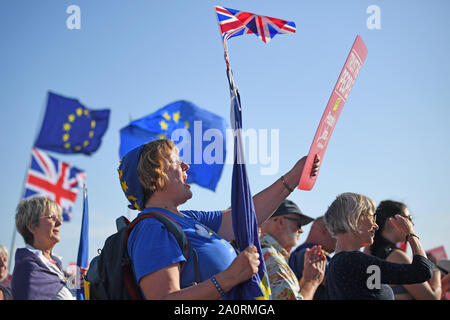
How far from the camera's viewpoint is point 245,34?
3141 mm

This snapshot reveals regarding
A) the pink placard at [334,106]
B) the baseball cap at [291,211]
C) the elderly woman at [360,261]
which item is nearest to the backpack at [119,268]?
the pink placard at [334,106]

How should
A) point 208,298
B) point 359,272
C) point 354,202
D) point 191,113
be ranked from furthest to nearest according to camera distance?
point 191,113 → point 354,202 → point 359,272 → point 208,298

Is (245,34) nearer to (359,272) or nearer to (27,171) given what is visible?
(359,272)

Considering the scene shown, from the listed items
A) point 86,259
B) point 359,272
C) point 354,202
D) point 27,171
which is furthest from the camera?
point 27,171

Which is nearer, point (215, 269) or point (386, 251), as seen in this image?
point (215, 269)

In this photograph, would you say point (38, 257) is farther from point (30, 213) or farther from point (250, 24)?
point (250, 24)

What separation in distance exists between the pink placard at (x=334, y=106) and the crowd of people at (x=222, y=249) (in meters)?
0.08

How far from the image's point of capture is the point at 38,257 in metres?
4.02

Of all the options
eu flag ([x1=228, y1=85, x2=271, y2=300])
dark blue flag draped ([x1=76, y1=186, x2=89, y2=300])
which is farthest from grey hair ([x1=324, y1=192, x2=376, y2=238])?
dark blue flag draped ([x1=76, y1=186, x2=89, y2=300])

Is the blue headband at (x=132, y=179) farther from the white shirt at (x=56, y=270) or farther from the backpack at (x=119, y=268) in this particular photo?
the white shirt at (x=56, y=270)

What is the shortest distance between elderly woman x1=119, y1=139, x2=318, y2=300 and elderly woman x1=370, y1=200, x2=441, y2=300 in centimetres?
154
